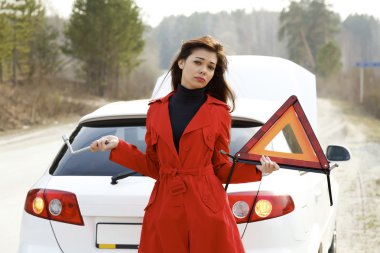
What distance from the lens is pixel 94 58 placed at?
189ft

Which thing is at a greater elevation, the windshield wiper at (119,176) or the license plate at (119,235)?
the windshield wiper at (119,176)

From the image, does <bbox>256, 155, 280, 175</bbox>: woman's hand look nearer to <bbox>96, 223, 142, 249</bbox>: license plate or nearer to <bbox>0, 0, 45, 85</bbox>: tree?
<bbox>96, 223, 142, 249</bbox>: license plate

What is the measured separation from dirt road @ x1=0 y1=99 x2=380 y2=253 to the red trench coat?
149 inches

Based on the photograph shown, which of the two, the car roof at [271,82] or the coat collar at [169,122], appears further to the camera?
the car roof at [271,82]

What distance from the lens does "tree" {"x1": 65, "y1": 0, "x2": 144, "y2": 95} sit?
180 ft

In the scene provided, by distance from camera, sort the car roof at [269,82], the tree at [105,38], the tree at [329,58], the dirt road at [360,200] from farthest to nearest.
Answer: the tree at [329,58], the tree at [105,38], the car roof at [269,82], the dirt road at [360,200]

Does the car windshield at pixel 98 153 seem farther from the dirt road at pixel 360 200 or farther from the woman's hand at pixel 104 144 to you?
the dirt road at pixel 360 200

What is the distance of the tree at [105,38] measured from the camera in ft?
180

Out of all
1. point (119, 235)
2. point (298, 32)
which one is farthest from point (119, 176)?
point (298, 32)

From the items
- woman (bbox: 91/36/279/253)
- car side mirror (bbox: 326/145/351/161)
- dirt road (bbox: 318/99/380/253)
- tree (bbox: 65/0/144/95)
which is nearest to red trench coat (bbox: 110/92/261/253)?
woman (bbox: 91/36/279/253)

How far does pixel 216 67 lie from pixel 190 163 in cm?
57

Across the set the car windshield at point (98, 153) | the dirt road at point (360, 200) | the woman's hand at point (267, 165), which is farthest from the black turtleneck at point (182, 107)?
the dirt road at point (360, 200)

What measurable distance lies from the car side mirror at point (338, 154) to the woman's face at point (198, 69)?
209 cm

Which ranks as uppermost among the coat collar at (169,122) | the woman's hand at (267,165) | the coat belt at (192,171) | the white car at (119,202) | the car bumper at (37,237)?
the coat collar at (169,122)
